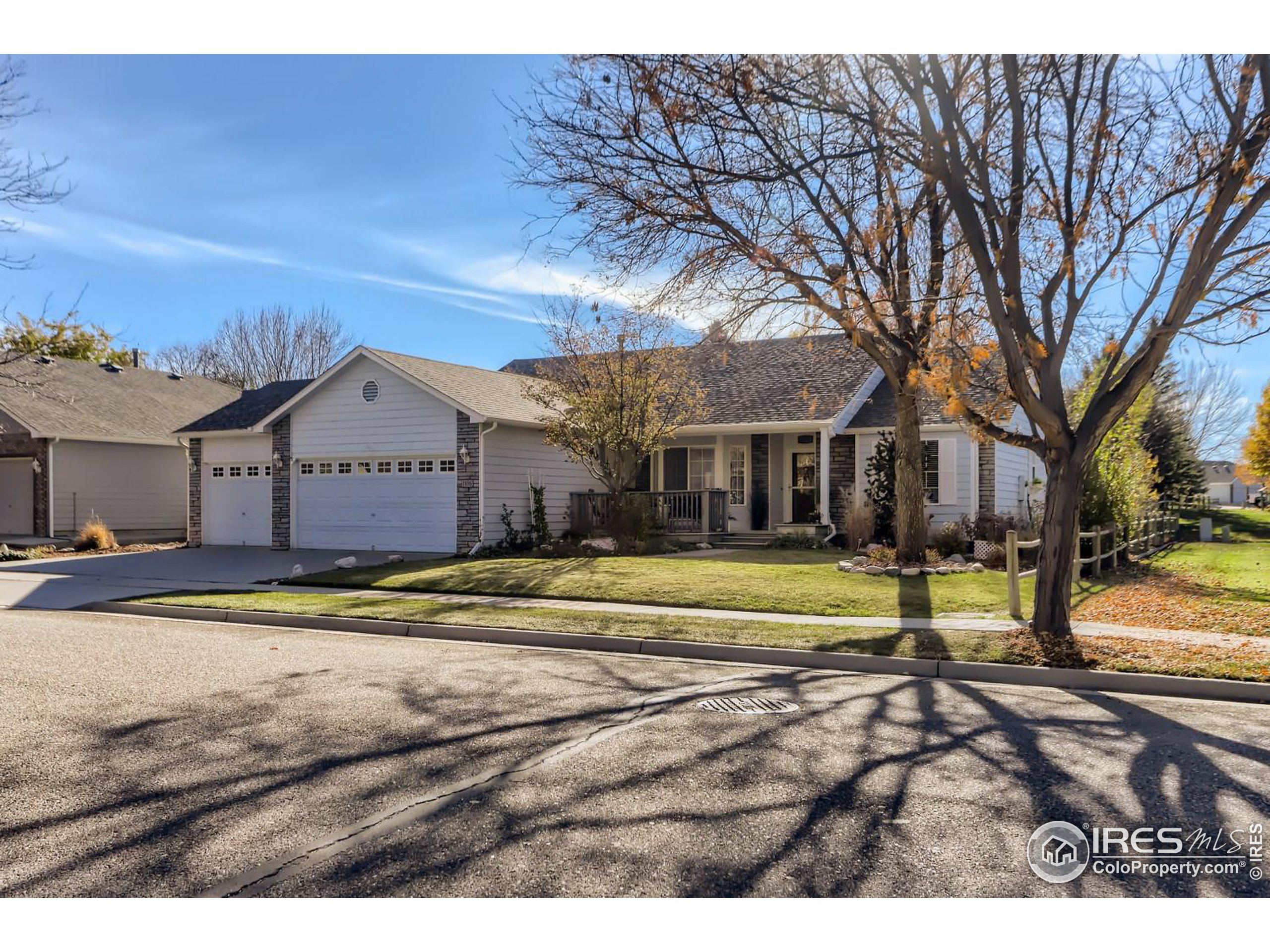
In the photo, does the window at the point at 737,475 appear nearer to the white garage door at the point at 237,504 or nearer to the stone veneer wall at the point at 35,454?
the white garage door at the point at 237,504

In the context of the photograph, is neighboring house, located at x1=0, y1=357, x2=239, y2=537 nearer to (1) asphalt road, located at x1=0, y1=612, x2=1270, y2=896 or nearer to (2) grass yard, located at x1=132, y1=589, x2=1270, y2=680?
(2) grass yard, located at x1=132, y1=589, x2=1270, y2=680

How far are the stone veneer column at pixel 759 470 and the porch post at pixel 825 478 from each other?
2414mm

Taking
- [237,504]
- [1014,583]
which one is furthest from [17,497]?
[1014,583]

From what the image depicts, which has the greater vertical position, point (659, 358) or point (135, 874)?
point (659, 358)

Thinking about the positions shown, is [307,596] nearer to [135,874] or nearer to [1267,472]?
[135,874]

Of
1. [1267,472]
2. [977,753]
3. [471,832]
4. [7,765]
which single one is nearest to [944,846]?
[977,753]

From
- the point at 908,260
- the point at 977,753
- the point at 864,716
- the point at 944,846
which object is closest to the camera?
the point at 944,846

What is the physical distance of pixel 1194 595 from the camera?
574 inches

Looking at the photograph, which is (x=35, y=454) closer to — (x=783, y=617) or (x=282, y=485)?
(x=282, y=485)

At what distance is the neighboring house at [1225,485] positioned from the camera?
295 ft

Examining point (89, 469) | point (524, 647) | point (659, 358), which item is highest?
point (659, 358)

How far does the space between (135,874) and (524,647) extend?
22.5ft

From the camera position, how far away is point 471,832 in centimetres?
452

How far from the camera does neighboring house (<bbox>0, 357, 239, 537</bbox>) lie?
88.1 ft
